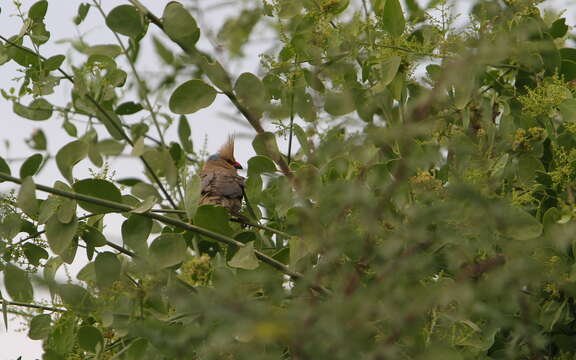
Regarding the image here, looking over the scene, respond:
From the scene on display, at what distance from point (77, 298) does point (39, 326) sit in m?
0.32

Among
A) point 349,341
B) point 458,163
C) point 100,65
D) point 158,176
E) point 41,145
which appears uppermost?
point 100,65

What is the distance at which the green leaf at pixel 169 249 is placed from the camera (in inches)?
68.6

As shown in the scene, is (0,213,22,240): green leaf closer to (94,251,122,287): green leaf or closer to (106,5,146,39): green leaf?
(94,251,122,287): green leaf

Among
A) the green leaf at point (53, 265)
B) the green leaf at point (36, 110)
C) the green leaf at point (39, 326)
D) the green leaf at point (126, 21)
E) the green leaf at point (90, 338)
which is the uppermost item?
the green leaf at point (126, 21)

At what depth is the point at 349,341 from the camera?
83cm

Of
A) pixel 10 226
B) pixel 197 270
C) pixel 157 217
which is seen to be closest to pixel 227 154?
pixel 10 226

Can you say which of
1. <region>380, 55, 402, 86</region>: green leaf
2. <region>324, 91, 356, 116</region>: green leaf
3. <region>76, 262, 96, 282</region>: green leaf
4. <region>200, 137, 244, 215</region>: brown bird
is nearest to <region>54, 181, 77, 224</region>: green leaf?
<region>76, 262, 96, 282</region>: green leaf

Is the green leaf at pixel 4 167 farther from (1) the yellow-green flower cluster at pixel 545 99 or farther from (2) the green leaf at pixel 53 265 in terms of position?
(1) the yellow-green flower cluster at pixel 545 99

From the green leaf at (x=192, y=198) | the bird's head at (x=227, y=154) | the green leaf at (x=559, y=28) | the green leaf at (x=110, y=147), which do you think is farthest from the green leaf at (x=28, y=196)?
the bird's head at (x=227, y=154)

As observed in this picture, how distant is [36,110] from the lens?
7.05 feet

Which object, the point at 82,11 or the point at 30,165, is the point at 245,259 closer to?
the point at 30,165

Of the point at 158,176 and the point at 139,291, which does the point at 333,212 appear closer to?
the point at 139,291

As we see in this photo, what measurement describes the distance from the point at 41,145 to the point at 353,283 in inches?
41.3

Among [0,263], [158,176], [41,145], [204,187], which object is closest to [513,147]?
[158,176]
